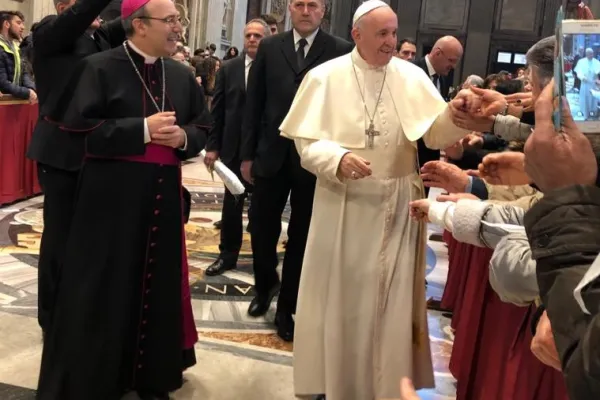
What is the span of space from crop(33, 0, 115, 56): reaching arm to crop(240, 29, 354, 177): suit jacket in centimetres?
126

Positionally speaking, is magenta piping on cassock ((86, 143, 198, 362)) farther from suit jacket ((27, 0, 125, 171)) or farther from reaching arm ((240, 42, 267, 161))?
reaching arm ((240, 42, 267, 161))

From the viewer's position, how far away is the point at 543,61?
7.77 ft

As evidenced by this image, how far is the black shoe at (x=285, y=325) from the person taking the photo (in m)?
4.03

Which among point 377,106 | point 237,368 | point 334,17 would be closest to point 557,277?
point 377,106

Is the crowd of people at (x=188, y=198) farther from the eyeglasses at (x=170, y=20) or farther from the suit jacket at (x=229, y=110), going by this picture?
the suit jacket at (x=229, y=110)

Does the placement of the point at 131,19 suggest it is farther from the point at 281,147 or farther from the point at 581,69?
the point at 581,69

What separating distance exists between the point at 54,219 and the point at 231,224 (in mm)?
1872

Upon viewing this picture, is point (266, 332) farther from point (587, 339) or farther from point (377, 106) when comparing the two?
point (587, 339)

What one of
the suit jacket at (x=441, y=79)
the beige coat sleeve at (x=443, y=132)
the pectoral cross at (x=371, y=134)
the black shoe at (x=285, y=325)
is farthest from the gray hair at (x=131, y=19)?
the suit jacket at (x=441, y=79)

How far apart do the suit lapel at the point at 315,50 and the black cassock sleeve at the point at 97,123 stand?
56.4 inches

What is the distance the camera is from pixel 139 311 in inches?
119

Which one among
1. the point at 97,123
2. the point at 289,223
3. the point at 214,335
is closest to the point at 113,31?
the point at 97,123

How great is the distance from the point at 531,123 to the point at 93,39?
7.24 ft

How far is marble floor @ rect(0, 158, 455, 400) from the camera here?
3.41m
